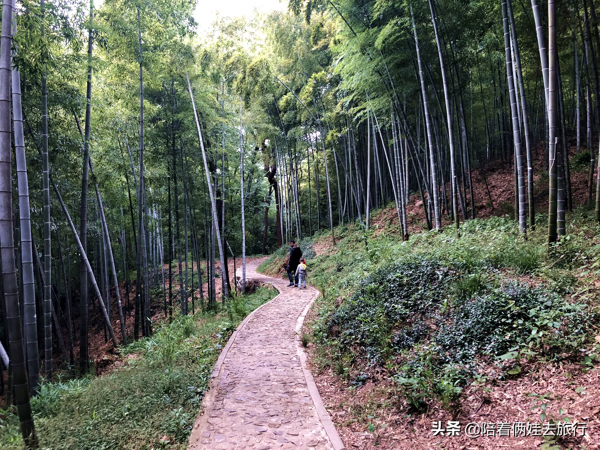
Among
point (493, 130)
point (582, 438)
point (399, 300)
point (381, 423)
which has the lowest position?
point (381, 423)

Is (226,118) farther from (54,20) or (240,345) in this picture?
(240,345)

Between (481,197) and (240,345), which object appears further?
(481,197)

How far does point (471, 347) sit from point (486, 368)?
0.24m

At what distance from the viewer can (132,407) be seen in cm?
314

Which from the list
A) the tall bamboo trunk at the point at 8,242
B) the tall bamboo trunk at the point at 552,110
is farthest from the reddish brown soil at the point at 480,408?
the tall bamboo trunk at the point at 8,242

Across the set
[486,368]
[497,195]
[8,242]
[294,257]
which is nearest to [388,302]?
[486,368]

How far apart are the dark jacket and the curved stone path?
154 inches

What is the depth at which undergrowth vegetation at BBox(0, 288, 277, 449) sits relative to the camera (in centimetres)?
268

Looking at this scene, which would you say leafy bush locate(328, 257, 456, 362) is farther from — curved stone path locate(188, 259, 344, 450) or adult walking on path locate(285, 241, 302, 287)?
adult walking on path locate(285, 241, 302, 287)

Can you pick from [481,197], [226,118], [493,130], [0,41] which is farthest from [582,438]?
[493,130]

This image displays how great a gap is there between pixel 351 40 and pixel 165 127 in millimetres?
5002

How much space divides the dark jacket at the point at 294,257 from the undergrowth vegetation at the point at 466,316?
3938mm

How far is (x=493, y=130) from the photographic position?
1282cm

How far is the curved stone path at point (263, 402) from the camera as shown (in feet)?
8.36
